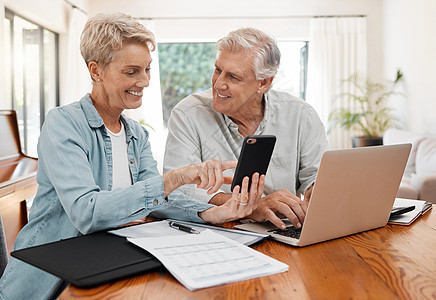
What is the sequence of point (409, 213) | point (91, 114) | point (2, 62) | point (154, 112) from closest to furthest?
point (91, 114)
point (409, 213)
point (2, 62)
point (154, 112)

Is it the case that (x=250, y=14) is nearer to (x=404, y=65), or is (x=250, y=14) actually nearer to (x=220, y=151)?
(x=404, y=65)

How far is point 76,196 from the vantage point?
1.12m

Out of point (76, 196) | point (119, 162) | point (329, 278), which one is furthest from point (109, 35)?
point (329, 278)

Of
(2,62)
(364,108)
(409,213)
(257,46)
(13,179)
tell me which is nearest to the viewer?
(409,213)

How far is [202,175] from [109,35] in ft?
1.66

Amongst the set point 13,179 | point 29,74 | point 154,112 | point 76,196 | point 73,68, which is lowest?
point 13,179

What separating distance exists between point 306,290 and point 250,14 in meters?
6.19

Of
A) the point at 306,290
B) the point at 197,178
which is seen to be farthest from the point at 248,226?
the point at 306,290

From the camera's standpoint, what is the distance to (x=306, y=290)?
0.81 metres

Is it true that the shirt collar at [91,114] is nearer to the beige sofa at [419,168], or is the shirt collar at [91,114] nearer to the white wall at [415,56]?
the beige sofa at [419,168]

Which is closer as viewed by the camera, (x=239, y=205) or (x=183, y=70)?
(x=239, y=205)

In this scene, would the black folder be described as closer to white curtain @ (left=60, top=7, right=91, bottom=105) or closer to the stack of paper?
the stack of paper

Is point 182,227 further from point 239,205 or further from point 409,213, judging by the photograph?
point 409,213

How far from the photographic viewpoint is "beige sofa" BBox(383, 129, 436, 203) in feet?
11.8
